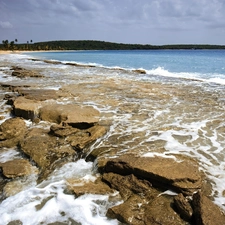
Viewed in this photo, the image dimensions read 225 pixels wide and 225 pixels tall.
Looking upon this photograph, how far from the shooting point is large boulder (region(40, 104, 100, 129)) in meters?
6.49

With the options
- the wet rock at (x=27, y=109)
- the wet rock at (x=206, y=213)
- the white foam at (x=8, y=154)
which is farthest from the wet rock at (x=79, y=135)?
the wet rock at (x=206, y=213)

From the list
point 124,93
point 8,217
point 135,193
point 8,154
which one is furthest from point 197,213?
point 124,93

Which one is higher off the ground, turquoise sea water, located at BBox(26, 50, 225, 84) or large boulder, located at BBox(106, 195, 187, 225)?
large boulder, located at BBox(106, 195, 187, 225)

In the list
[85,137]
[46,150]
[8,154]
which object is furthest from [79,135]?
[8,154]

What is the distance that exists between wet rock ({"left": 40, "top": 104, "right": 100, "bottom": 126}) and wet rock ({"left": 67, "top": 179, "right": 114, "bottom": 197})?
2.43m

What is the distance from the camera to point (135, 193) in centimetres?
387

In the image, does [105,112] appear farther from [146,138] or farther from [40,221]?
[40,221]

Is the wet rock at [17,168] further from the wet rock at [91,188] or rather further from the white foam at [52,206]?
the wet rock at [91,188]

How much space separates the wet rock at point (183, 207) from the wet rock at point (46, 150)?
2.54 metres

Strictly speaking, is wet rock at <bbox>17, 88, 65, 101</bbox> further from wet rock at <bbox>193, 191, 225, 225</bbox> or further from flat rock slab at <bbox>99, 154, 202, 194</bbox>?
wet rock at <bbox>193, 191, 225, 225</bbox>

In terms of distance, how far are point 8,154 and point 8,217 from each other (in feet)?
6.78

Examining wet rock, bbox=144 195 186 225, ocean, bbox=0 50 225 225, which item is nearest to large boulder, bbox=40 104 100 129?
ocean, bbox=0 50 225 225

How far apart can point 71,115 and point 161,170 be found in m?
3.61

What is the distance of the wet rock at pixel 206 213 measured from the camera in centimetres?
303
